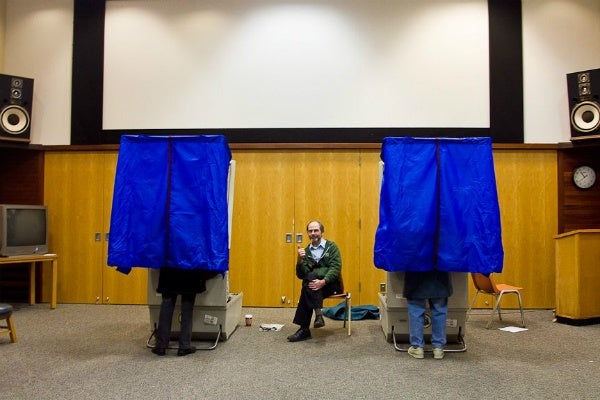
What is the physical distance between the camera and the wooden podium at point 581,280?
5067 millimetres

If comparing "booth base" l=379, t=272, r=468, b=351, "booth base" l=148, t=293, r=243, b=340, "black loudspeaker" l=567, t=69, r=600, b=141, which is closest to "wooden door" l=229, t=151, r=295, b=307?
"booth base" l=148, t=293, r=243, b=340

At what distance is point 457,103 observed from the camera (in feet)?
20.7

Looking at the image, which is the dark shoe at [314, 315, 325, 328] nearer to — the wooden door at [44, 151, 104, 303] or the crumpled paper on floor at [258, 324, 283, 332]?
the crumpled paper on floor at [258, 324, 283, 332]

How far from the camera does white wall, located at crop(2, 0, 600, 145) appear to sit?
6.32 metres

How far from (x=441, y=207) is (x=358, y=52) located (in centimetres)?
358

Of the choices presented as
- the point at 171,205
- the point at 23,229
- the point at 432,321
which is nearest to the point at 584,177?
the point at 432,321

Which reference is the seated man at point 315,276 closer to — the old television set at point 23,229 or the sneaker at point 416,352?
the sneaker at point 416,352

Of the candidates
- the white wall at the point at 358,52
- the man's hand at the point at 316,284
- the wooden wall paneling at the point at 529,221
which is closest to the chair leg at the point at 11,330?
the man's hand at the point at 316,284

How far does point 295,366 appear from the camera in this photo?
3590mm

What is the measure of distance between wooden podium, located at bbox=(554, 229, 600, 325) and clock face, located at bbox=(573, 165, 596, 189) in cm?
115

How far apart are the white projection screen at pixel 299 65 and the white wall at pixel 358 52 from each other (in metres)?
0.02

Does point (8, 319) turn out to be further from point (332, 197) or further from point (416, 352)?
point (332, 197)

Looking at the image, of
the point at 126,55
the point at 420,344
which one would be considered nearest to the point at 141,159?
the point at 420,344

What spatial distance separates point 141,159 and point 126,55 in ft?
11.7
